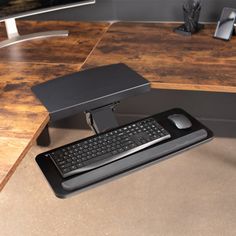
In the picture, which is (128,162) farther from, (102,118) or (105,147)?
(102,118)

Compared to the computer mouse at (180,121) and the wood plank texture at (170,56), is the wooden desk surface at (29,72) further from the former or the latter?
the computer mouse at (180,121)

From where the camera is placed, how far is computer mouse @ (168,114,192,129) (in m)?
1.27

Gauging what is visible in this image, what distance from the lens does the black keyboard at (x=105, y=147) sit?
113 cm

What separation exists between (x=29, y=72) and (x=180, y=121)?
0.63 m

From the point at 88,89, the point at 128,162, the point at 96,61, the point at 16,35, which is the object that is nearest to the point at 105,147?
the point at 128,162

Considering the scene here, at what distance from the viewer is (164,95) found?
2.27 meters

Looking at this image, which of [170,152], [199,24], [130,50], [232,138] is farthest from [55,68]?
[232,138]


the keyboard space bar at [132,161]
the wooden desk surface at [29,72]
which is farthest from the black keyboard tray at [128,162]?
the wooden desk surface at [29,72]

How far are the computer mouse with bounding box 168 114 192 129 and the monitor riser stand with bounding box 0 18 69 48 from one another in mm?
759

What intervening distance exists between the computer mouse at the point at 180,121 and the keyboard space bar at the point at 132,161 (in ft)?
0.14

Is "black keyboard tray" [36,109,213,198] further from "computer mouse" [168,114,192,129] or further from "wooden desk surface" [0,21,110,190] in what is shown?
"wooden desk surface" [0,21,110,190]

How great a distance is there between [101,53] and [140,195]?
826 millimetres

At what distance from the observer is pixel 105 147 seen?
46.7 inches

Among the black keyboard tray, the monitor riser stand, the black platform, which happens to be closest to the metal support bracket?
the black platform
